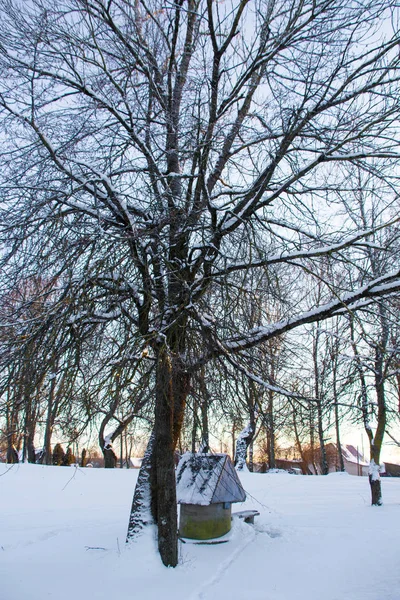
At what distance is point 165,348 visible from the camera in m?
4.39

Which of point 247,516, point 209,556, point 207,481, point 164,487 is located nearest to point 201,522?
point 207,481

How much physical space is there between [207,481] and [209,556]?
1.33 m

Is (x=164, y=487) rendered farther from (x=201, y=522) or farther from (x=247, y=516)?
(x=247, y=516)

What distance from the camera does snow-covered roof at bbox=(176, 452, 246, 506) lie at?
26.6 feet

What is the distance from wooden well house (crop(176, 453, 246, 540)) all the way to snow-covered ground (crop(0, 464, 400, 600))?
34cm

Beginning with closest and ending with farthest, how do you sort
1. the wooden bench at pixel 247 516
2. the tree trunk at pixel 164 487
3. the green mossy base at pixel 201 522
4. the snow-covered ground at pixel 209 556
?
the snow-covered ground at pixel 209 556, the tree trunk at pixel 164 487, the green mossy base at pixel 201 522, the wooden bench at pixel 247 516

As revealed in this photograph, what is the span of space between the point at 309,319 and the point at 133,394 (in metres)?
2.92

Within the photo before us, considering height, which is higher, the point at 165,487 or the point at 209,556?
the point at 165,487

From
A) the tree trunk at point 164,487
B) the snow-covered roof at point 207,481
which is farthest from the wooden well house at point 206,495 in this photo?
the tree trunk at point 164,487

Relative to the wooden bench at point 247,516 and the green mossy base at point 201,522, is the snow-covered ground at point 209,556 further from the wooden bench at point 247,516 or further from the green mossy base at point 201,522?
the green mossy base at point 201,522

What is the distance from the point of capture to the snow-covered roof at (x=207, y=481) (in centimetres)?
811

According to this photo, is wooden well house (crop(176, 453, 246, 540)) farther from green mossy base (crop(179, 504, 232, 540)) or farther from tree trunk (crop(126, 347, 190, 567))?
tree trunk (crop(126, 347, 190, 567))

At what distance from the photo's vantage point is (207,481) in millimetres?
8367

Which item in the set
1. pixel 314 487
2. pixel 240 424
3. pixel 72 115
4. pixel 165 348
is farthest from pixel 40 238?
pixel 314 487
